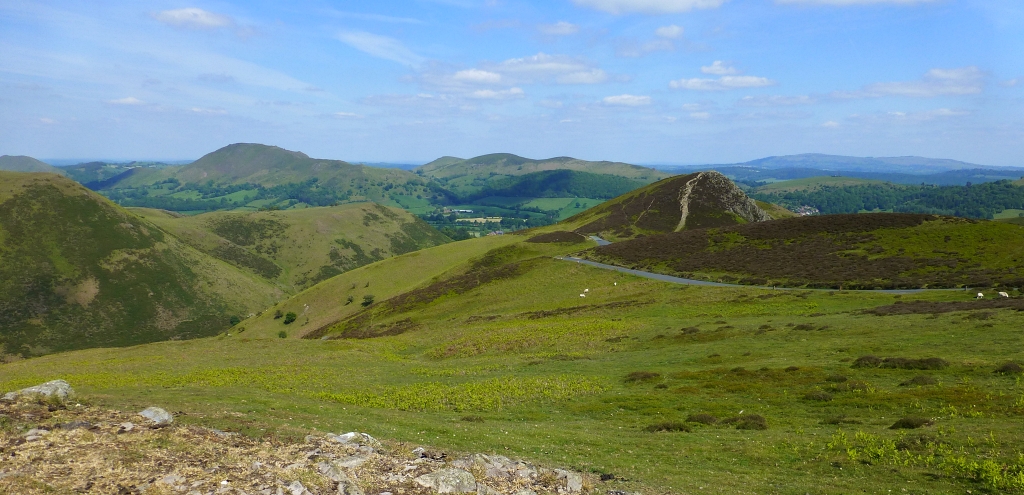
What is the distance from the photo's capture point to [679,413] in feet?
103

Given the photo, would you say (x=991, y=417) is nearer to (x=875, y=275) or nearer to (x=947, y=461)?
(x=947, y=461)

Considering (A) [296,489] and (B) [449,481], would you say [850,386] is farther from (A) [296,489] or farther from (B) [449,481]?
(A) [296,489]

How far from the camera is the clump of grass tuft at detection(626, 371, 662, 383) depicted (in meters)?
39.5

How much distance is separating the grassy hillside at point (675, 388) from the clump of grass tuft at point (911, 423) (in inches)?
3.6

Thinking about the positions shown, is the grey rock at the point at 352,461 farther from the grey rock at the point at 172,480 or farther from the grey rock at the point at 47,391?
the grey rock at the point at 47,391

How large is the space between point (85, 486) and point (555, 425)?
70.6ft

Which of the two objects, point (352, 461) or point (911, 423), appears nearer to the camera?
point (352, 461)

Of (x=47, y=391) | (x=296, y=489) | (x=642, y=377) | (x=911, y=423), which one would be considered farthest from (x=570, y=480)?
(x=47, y=391)

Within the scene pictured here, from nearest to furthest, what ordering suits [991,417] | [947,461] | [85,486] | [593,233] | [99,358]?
[85,486], [947,461], [991,417], [99,358], [593,233]

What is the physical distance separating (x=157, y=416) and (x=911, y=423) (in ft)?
114

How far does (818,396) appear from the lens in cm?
3108

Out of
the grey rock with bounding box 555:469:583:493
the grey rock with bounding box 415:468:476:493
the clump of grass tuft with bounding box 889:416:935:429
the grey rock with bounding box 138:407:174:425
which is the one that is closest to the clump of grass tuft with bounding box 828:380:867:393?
the clump of grass tuft with bounding box 889:416:935:429

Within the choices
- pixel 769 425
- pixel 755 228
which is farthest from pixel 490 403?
pixel 755 228

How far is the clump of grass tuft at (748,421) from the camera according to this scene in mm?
27547
